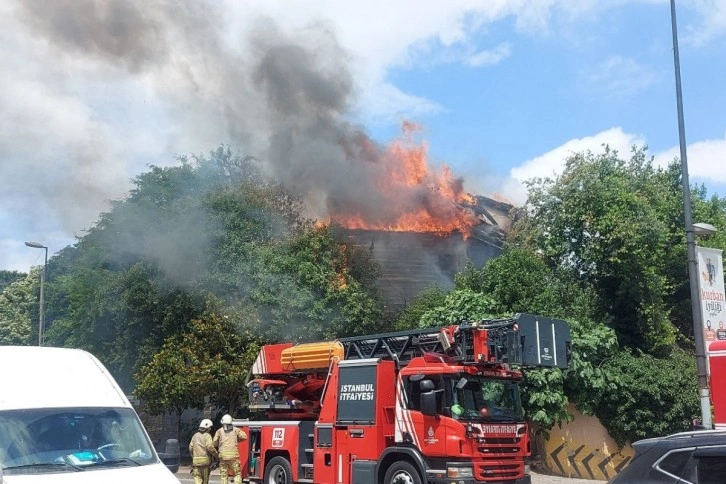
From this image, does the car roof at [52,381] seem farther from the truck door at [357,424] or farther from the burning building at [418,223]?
the burning building at [418,223]

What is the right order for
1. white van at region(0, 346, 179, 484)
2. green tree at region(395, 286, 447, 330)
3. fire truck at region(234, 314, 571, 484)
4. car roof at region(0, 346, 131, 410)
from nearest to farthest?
white van at region(0, 346, 179, 484) < car roof at region(0, 346, 131, 410) < fire truck at region(234, 314, 571, 484) < green tree at region(395, 286, 447, 330)

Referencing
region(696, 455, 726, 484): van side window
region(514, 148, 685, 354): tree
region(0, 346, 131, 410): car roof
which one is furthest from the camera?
region(514, 148, 685, 354): tree

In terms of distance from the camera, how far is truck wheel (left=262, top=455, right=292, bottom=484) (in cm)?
1445

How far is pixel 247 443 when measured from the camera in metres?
15.7

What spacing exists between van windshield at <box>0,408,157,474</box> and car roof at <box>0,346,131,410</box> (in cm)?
8

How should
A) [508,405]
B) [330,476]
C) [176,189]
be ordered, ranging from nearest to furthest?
[508,405] < [330,476] < [176,189]

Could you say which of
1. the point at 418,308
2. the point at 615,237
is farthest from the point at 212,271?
the point at 615,237

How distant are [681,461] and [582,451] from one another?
1489cm

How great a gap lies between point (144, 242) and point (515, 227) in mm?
13315

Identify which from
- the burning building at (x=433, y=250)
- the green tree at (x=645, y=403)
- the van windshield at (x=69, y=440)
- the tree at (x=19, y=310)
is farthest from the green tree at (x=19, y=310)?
the van windshield at (x=69, y=440)

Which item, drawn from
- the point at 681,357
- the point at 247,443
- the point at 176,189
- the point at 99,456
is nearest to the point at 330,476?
the point at 247,443

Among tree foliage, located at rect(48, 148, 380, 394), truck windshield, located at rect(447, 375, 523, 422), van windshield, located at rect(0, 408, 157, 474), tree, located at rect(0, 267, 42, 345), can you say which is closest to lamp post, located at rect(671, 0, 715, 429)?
truck windshield, located at rect(447, 375, 523, 422)

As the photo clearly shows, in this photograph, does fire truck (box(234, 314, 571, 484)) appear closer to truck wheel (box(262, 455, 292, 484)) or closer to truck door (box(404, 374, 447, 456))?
truck door (box(404, 374, 447, 456))

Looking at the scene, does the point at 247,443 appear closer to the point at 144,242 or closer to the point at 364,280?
the point at 364,280
